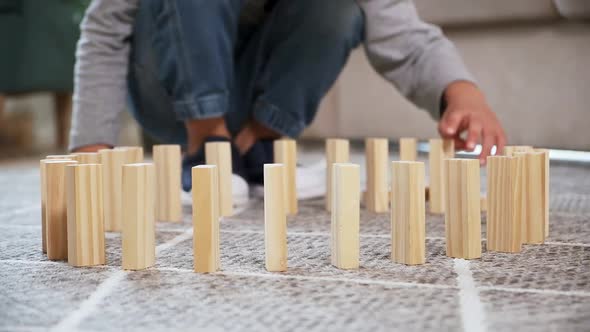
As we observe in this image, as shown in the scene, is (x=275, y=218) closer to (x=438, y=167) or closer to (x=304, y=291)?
(x=304, y=291)

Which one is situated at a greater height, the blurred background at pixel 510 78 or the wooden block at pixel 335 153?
the blurred background at pixel 510 78

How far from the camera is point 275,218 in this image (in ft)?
2.17

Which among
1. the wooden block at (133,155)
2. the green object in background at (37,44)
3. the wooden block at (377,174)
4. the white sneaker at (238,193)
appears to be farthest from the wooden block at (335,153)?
the green object in background at (37,44)

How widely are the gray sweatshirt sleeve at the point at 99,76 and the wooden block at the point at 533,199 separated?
0.67 meters

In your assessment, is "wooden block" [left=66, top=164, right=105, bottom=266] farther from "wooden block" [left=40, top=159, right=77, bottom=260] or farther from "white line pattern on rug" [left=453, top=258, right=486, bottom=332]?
"white line pattern on rug" [left=453, top=258, right=486, bottom=332]

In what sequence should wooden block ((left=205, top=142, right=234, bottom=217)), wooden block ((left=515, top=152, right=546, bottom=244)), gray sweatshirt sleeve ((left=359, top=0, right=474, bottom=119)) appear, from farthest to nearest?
gray sweatshirt sleeve ((left=359, top=0, right=474, bottom=119)) → wooden block ((left=205, top=142, right=234, bottom=217)) → wooden block ((left=515, top=152, right=546, bottom=244))

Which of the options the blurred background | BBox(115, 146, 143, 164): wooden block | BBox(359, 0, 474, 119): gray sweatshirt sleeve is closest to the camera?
BBox(115, 146, 143, 164): wooden block

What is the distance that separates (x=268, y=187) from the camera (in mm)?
658

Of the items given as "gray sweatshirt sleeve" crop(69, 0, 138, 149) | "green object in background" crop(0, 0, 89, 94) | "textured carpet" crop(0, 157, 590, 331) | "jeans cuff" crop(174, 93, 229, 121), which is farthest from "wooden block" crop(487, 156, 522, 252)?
"green object in background" crop(0, 0, 89, 94)

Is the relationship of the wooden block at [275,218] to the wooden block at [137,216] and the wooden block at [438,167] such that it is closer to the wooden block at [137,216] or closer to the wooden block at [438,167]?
the wooden block at [137,216]

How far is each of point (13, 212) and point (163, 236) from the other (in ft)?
1.20

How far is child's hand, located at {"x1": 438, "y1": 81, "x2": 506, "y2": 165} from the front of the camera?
3.16 ft

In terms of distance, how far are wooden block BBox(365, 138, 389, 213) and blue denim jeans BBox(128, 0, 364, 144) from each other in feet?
0.73

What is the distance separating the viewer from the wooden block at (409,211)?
0.67m
